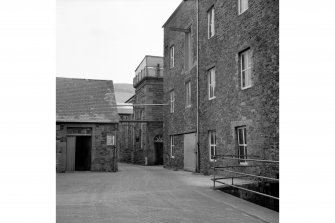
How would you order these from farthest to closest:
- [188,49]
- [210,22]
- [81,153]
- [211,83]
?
[81,153]
[188,49]
[210,22]
[211,83]

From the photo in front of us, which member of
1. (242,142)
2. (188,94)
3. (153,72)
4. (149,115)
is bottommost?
(242,142)

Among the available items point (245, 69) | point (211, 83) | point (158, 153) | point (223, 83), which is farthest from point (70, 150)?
point (245, 69)

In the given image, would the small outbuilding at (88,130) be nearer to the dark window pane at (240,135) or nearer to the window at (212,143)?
the window at (212,143)

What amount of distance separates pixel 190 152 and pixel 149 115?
10396mm

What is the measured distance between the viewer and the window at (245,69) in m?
12.4

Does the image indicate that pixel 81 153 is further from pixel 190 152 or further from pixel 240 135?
pixel 240 135

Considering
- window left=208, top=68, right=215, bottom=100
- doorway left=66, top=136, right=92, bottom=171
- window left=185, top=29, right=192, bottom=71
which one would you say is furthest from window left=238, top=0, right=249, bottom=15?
doorway left=66, top=136, right=92, bottom=171

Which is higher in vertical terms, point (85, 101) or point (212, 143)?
point (85, 101)

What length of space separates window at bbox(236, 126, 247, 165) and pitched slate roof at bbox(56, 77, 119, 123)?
9024mm

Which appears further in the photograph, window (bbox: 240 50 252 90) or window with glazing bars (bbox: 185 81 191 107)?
window with glazing bars (bbox: 185 81 191 107)

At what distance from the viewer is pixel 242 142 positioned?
12.8m

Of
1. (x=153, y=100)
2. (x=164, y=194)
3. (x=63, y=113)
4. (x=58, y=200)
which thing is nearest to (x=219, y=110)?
(x=164, y=194)

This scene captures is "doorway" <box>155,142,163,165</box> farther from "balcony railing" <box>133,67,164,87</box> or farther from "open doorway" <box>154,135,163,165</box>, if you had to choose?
"balcony railing" <box>133,67,164,87</box>

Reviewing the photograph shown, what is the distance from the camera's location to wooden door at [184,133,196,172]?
680 inches
